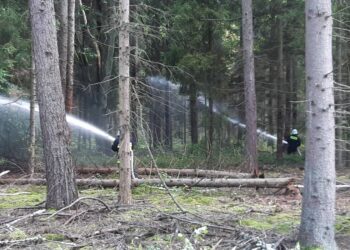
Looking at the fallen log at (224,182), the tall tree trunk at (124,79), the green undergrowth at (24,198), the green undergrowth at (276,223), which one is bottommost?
the green undergrowth at (276,223)

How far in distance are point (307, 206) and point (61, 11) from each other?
466 inches

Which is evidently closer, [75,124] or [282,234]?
[282,234]

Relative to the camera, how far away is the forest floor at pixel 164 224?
690cm

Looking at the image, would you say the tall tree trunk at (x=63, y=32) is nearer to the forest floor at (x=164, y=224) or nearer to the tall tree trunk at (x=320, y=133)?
the forest floor at (x=164, y=224)

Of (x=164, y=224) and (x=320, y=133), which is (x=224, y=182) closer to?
(x=164, y=224)

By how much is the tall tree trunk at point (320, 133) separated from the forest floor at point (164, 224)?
19.4 inches

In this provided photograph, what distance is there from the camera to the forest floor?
22.6ft

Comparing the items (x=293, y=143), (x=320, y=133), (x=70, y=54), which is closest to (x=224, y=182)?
(x=320, y=133)

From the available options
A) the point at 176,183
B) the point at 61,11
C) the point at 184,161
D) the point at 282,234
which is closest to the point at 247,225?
the point at 282,234

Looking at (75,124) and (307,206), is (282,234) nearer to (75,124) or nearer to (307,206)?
(307,206)

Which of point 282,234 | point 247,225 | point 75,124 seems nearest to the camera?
point 282,234

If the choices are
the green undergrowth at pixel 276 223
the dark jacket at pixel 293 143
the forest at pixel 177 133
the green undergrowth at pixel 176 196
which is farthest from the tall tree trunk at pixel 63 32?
the dark jacket at pixel 293 143

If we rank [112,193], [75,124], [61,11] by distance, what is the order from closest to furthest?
[112,193]
[61,11]
[75,124]

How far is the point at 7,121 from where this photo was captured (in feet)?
65.3
